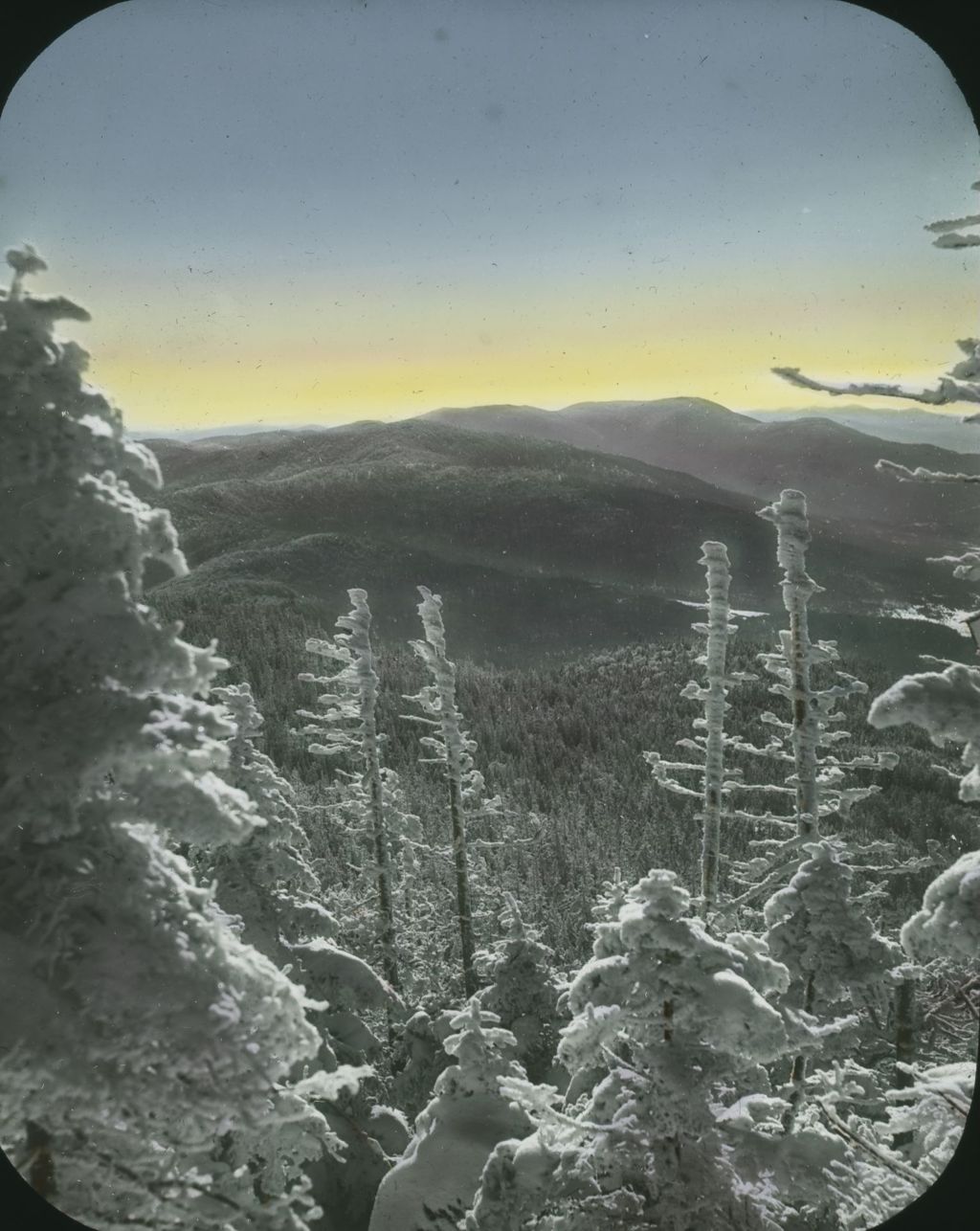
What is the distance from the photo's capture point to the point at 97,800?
4082 mm

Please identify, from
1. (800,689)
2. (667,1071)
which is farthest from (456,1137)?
(800,689)

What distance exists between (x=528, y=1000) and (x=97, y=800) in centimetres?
1098

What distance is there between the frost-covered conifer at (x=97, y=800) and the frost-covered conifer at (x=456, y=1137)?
4208 millimetres

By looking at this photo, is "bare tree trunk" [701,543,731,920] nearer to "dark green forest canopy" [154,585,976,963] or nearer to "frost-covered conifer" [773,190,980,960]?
"frost-covered conifer" [773,190,980,960]

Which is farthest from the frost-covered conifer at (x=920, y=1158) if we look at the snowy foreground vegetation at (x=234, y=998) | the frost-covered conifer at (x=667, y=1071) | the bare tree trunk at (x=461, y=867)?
the bare tree trunk at (x=461, y=867)

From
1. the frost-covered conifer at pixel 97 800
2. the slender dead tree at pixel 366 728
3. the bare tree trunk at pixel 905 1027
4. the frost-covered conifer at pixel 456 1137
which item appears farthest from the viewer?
the slender dead tree at pixel 366 728

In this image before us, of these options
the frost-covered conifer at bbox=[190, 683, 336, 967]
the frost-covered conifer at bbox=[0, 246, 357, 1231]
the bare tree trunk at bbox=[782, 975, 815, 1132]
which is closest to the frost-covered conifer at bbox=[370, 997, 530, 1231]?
the bare tree trunk at bbox=[782, 975, 815, 1132]

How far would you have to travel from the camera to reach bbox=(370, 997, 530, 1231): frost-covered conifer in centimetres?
741

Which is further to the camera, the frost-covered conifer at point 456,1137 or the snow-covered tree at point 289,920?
the snow-covered tree at point 289,920

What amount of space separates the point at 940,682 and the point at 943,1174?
13.5 ft

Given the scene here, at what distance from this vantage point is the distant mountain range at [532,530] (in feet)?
204

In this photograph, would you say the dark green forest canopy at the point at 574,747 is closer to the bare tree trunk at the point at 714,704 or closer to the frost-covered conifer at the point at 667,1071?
the bare tree trunk at the point at 714,704

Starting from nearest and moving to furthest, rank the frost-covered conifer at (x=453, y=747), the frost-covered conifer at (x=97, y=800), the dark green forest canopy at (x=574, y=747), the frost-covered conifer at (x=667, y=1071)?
the frost-covered conifer at (x=97, y=800) < the frost-covered conifer at (x=667, y=1071) < the frost-covered conifer at (x=453, y=747) < the dark green forest canopy at (x=574, y=747)

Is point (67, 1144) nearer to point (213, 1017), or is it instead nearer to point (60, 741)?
point (213, 1017)
